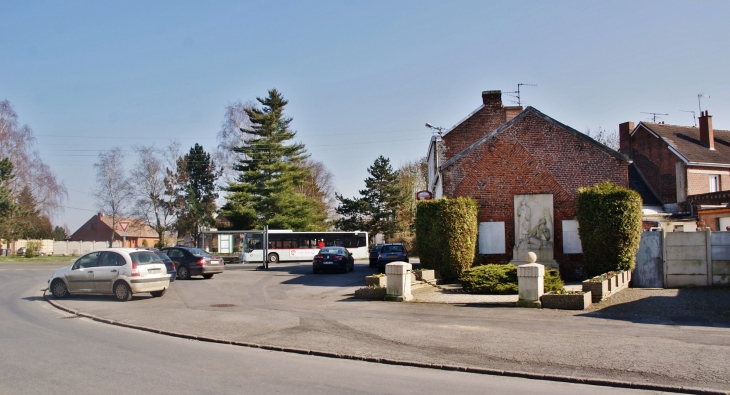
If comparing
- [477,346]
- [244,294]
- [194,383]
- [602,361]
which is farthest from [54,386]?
[244,294]

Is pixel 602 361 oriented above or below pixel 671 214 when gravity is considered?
below

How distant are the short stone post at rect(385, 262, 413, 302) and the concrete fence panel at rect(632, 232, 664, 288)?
26.3 ft

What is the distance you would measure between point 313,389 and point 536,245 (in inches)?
659

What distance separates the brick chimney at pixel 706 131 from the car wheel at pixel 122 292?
39828 mm

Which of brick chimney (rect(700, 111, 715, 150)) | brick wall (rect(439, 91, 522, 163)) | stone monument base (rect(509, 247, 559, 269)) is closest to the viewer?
stone monument base (rect(509, 247, 559, 269))

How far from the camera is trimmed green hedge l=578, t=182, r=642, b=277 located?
60.8 ft

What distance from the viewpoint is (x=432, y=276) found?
21.1 metres

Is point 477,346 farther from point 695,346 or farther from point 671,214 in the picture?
point 671,214

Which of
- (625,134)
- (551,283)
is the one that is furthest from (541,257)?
(625,134)

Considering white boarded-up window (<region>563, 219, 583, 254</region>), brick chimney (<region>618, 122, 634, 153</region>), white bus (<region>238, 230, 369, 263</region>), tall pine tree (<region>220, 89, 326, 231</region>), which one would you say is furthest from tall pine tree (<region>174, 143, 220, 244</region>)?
white boarded-up window (<region>563, 219, 583, 254</region>)

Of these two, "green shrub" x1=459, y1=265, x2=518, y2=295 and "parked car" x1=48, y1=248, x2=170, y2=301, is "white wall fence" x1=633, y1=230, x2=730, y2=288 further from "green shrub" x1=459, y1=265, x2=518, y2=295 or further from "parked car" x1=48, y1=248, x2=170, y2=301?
"parked car" x1=48, y1=248, x2=170, y2=301

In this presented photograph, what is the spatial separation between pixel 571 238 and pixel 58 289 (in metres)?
18.3

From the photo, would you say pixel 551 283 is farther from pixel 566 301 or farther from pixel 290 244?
pixel 290 244

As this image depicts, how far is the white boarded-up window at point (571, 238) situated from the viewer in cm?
2203
